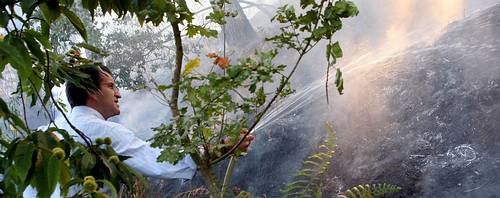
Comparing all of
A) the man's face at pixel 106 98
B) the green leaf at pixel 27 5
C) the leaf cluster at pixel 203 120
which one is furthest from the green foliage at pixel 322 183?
the green leaf at pixel 27 5

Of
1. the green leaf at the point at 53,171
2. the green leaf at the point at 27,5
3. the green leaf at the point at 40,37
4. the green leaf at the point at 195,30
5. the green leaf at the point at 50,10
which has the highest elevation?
the green leaf at the point at 195,30

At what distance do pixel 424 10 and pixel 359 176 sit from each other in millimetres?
12591

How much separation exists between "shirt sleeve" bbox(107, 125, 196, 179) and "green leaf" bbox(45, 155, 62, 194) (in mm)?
1048

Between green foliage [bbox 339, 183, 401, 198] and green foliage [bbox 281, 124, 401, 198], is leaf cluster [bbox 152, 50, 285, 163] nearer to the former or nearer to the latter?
green foliage [bbox 281, 124, 401, 198]

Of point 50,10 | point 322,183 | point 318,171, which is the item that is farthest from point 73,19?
point 322,183

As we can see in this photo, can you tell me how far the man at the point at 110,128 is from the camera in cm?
187

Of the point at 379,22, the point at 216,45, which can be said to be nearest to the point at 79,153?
the point at 379,22

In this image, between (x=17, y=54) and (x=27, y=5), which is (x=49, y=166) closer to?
(x=17, y=54)

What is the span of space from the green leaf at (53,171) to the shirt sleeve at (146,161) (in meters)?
1.05

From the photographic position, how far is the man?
6.14 ft

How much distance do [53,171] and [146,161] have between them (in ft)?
3.79

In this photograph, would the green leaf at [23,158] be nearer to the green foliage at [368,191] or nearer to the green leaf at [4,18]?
the green leaf at [4,18]

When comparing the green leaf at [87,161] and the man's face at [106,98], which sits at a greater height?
the man's face at [106,98]

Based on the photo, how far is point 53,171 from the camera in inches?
30.5
